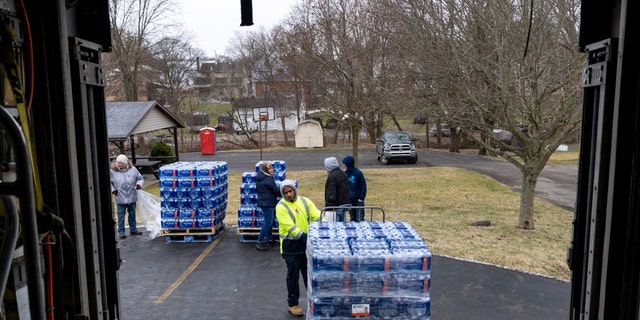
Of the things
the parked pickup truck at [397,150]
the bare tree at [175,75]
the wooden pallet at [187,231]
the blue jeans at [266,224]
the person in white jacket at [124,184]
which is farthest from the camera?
the bare tree at [175,75]

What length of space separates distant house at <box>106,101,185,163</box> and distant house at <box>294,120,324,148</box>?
1555 cm

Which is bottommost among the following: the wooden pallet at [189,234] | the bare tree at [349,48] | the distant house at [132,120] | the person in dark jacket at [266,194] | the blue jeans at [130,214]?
the wooden pallet at [189,234]

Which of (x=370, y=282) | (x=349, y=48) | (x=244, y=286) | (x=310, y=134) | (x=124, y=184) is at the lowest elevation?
(x=244, y=286)

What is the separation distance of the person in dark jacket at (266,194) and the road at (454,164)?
34.5ft

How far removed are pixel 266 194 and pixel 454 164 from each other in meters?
20.1

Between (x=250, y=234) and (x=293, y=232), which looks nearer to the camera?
(x=293, y=232)

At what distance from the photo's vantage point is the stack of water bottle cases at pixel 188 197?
10.8 meters

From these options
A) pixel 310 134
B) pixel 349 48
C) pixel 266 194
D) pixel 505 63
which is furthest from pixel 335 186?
pixel 310 134

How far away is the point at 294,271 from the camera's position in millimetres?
6867

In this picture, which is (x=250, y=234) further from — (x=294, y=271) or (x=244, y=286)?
(x=294, y=271)

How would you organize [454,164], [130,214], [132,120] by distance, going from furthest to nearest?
1. [454,164]
2. [132,120]
3. [130,214]

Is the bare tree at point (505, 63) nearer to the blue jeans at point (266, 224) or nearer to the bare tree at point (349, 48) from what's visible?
the bare tree at point (349, 48)

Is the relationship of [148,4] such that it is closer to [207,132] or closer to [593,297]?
[207,132]

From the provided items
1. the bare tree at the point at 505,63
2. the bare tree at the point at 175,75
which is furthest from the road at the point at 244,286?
the bare tree at the point at 175,75
